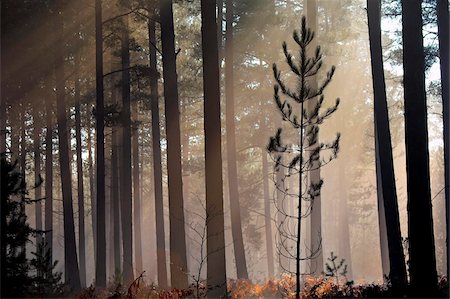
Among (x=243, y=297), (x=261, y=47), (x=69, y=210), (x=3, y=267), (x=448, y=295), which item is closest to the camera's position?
(x=3, y=267)

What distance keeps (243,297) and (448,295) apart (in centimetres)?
436

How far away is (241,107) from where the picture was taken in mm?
28656

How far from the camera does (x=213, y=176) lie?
1179 centimetres

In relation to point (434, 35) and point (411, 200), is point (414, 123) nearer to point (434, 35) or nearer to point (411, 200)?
point (411, 200)

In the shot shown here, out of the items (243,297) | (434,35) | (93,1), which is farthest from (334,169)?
(243,297)

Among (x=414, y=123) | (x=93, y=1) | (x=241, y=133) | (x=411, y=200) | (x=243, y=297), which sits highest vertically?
(x=93, y=1)

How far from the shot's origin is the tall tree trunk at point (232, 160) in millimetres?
20922

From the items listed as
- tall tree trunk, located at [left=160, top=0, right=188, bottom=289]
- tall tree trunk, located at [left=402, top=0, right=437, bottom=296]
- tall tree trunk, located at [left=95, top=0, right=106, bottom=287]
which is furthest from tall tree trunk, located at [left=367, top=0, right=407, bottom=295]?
tall tree trunk, located at [left=95, top=0, right=106, bottom=287]

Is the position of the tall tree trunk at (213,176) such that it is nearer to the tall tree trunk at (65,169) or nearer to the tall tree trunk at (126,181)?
the tall tree trunk at (65,169)

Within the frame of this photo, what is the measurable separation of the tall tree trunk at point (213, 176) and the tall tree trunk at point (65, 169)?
8.21 metres

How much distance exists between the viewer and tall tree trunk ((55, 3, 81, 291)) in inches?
739

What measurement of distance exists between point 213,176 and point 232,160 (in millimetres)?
9539

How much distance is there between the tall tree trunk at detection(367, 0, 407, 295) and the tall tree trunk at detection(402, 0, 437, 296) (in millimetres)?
1110

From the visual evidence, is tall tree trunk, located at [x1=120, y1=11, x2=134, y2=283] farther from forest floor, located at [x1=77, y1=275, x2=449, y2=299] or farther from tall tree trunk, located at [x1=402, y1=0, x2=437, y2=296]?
tall tree trunk, located at [x1=402, y1=0, x2=437, y2=296]
